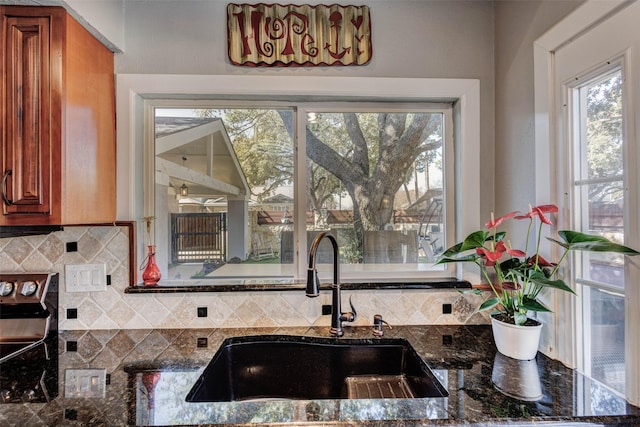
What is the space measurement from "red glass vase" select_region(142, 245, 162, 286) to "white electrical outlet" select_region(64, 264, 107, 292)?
7.0 inches

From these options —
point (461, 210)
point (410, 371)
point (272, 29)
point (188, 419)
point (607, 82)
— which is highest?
point (272, 29)

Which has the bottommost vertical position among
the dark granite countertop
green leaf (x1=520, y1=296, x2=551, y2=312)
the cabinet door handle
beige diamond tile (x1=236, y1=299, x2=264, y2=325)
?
beige diamond tile (x1=236, y1=299, x2=264, y2=325)

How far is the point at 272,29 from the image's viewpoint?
149 centimetres

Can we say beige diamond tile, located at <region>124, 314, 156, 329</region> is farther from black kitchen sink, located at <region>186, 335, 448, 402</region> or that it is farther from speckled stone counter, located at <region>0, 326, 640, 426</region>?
black kitchen sink, located at <region>186, 335, 448, 402</region>

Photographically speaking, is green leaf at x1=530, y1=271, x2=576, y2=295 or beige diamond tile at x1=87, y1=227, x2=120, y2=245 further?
beige diamond tile at x1=87, y1=227, x2=120, y2=245

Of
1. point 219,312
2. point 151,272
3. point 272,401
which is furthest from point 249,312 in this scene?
point 272,401

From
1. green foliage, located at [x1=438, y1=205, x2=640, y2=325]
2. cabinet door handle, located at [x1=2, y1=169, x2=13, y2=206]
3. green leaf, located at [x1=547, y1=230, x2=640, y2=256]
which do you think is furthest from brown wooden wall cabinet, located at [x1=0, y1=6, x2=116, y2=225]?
green leaf, located at [x1=547, y1=230, x2=640, y2=256]

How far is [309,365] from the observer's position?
1365 millimetres

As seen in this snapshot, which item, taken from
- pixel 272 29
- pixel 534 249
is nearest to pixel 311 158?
pixel 272 29

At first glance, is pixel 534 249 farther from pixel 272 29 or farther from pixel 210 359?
pixel 272 29

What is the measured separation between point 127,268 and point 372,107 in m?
1.38

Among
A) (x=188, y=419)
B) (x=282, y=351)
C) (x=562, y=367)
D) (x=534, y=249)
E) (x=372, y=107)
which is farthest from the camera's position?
(x=372, y=107)

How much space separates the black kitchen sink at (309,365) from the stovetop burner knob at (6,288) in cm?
93

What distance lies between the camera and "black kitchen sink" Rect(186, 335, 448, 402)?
1341 mm
